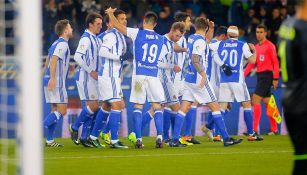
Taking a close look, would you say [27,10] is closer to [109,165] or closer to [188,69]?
[109,165]

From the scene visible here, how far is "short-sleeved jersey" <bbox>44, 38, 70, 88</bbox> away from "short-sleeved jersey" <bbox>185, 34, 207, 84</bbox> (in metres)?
1.85

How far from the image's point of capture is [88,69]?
1569 cm

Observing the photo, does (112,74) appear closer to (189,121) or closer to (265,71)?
(189,121)

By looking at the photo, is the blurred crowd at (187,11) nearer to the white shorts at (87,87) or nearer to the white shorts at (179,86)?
the white shorts at (179,86)

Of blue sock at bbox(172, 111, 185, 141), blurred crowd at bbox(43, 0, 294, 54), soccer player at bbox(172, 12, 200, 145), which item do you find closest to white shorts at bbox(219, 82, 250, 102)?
soccer player at bbox(172, 12, 200, 145)

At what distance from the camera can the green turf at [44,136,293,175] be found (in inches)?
470

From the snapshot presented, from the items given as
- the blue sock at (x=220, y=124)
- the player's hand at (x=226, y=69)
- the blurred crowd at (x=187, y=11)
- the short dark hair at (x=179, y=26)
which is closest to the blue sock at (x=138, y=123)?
the blue sock at (x=220, y=124)

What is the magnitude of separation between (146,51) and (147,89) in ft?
1.84

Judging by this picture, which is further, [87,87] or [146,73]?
[87,87]

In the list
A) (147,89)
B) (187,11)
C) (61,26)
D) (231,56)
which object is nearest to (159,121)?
(147,89)

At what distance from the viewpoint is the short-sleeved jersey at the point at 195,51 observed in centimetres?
1555

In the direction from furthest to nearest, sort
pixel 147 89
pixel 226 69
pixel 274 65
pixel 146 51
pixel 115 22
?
pixel 274 65
pixel 226 69
pixel 147 89
pixel 146 51
pixel 115 22

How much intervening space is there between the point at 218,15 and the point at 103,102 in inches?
380

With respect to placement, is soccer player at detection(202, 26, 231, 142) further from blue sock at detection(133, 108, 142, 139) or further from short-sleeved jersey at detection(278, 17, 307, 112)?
short-sleeved jersey at detection(278, 17, 307, 112)
